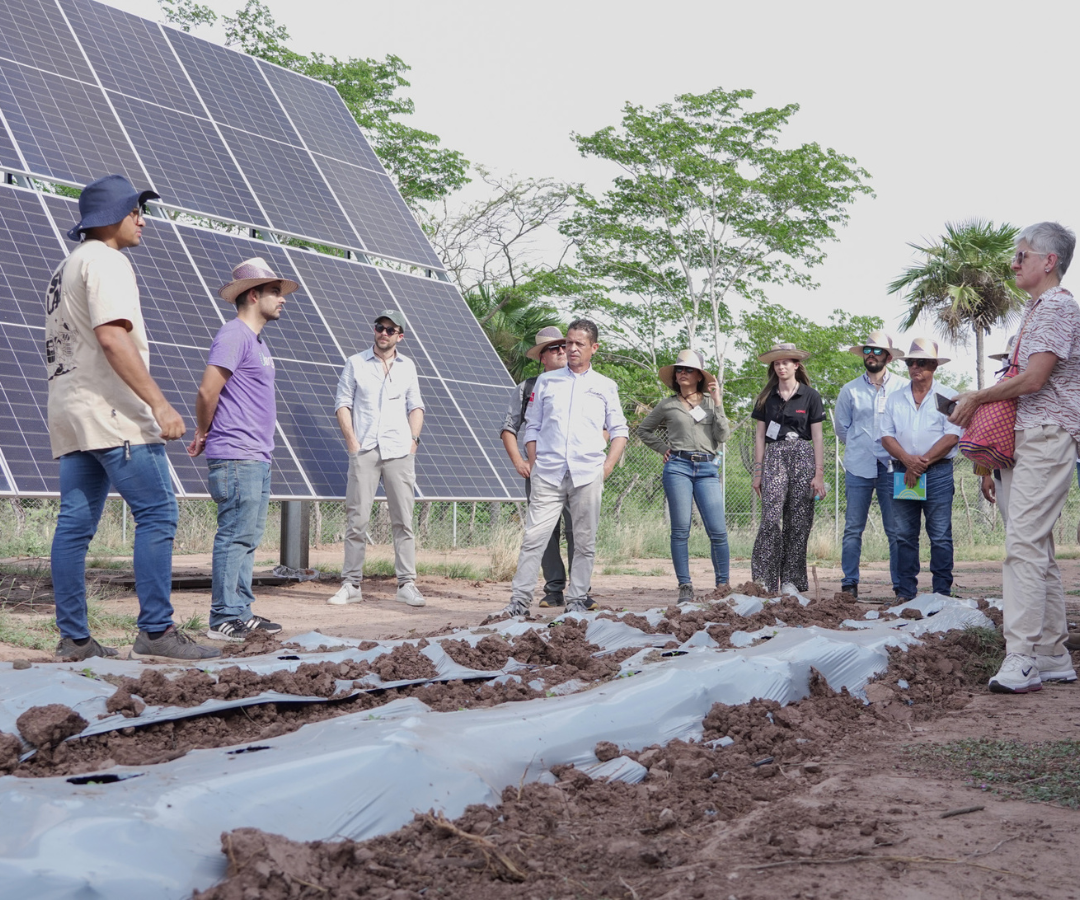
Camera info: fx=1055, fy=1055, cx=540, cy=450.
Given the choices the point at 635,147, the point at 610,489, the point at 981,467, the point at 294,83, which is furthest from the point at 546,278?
the point at 981,467

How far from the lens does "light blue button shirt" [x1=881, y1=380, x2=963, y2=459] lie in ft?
23.7

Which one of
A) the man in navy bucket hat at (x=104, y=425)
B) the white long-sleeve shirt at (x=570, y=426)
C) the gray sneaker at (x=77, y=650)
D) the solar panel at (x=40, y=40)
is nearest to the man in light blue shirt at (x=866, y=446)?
the white long-sleeve shirt at (x=570, y=426)

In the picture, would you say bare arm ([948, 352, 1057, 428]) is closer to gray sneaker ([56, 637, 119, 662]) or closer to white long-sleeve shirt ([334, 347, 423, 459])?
gray sneaker ([56, 637, 119, 662])

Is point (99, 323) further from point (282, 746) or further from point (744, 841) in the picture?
point (744, 841)

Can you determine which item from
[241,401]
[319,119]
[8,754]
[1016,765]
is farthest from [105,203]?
[319,119]

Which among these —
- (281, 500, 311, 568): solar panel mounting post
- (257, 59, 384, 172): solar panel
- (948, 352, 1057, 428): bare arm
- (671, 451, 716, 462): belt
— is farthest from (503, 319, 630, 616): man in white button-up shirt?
(257, 59, 384, 172): solar panel

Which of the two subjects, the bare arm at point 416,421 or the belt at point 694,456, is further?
the bare arm at point 416,421

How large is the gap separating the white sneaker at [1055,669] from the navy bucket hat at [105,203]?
4.44 metres

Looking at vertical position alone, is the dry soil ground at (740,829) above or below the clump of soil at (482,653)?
below

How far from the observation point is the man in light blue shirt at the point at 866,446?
7.57 meters

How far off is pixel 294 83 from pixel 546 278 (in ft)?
40.7

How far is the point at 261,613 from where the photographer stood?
6793mm

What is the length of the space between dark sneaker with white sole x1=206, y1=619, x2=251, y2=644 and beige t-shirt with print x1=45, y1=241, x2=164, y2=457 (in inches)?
52.0

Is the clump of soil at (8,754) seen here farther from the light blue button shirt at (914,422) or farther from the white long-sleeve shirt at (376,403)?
the light blue button shirt at (914,422)
